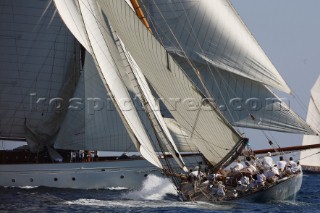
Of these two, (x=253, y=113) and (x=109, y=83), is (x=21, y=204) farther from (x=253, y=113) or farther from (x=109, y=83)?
(x=253, y=113)

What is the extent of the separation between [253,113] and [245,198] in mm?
9563

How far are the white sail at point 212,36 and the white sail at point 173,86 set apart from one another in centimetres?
765

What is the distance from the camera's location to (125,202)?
4994cm

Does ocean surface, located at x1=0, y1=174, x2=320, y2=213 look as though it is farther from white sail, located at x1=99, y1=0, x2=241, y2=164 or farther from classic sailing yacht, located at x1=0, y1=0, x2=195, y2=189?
white sail, located at x1=99, y1=0, x2=241, y2=164

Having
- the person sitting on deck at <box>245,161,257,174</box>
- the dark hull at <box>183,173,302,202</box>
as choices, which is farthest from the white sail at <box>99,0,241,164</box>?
the dark hull at <box>183,173,302,202</box>

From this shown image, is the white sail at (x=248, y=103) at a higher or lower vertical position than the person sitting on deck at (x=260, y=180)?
higher

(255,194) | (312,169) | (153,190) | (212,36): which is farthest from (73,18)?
(312,169)

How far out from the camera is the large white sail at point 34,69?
59.1 m

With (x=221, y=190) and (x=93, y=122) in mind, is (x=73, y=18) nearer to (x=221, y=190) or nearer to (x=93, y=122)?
(x=221, y=190)

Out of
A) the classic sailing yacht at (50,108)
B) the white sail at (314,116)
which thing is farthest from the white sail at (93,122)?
the white sail at (314,116)

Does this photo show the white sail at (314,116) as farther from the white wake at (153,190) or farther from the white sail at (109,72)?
the white sail at (109,72)

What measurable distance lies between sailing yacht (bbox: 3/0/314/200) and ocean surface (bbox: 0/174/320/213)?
3.86 ft

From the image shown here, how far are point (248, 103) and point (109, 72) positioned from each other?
12.6 meters

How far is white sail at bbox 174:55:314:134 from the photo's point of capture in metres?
54.7
